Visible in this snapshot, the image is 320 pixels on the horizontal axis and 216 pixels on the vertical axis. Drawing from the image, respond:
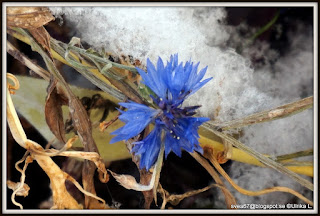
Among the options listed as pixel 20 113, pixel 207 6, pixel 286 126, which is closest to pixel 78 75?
pixel 20 113

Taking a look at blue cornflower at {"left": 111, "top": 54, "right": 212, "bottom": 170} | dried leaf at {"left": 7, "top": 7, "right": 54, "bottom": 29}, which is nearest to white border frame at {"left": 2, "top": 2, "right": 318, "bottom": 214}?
dried leaf at {"left": 7, "top": 7, "right": 54, "bottom": 29}

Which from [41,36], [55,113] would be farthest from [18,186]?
[41,36]

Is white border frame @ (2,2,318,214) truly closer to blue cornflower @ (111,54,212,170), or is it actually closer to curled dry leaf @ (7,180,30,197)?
curled dry leaf @ (7,180,30,197)

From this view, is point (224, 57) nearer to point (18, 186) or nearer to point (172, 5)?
point (172, 5)

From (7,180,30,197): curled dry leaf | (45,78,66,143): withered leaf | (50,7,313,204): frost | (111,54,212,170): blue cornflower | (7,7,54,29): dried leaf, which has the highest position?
(50,7,313,204): frost

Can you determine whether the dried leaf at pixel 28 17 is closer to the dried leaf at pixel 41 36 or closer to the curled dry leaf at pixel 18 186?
the dried leaf at pixel 41 36

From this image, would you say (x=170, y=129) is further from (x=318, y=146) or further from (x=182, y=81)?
(x=318, y=146)

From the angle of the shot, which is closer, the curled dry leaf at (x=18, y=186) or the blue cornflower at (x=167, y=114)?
the blue cornflower at (x=167, y=114)

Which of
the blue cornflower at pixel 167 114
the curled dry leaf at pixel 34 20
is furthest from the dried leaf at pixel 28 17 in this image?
the blue cornflower at pixel 167 114
